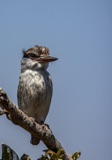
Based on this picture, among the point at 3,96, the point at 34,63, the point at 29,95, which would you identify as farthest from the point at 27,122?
the point at 34,63

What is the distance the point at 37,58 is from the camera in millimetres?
5719

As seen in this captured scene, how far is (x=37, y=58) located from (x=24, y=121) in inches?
113

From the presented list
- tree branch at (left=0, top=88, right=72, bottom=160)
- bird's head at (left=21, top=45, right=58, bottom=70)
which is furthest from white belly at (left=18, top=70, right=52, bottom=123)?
tree branch at (left=0, top=88, right=72, bottom=160)

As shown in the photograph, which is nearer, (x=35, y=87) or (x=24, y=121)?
(x=24, y=121)

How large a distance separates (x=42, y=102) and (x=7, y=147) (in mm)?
3367

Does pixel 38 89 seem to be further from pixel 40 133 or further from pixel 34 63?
pixel 40 133

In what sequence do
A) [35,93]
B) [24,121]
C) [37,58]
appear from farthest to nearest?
[37,58], [35,93], [24,121]

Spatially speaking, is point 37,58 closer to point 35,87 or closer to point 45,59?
point 45,59

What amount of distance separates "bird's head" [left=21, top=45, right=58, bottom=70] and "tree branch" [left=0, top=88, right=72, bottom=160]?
7.44ft

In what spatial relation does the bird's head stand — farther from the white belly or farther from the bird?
the white belly

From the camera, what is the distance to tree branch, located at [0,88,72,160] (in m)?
2.58

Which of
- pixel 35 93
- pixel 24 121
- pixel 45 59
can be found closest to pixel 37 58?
pixel 45 59

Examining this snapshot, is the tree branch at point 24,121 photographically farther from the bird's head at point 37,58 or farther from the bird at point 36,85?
the bird's head at point 37,58

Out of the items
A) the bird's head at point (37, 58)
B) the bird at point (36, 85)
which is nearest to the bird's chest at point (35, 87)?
the bird at point (36, 85)
